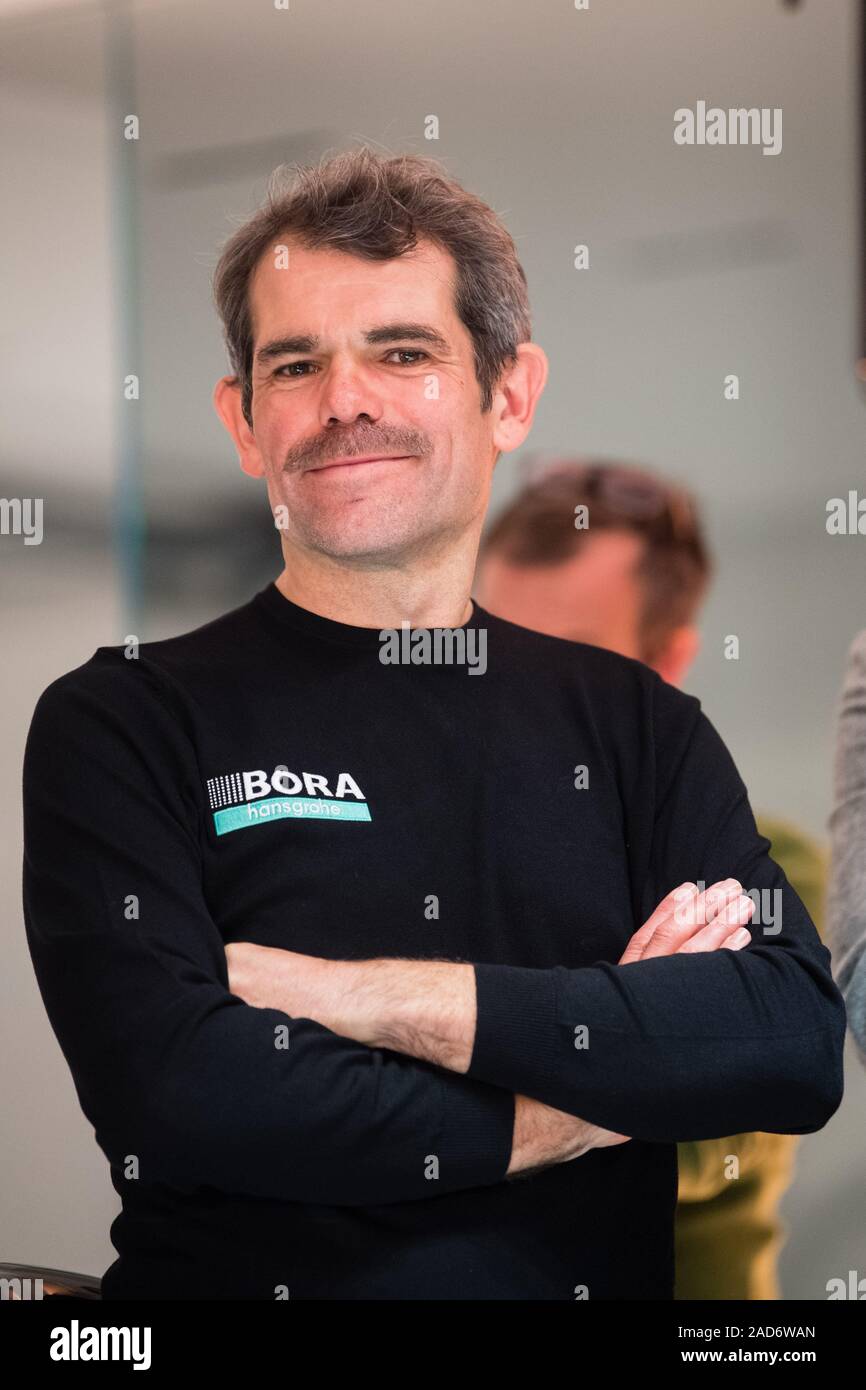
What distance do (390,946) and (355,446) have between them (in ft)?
2.25

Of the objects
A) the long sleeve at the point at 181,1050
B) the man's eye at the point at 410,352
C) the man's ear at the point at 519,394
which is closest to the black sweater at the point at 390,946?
the long sleeve at the point at 181,1050

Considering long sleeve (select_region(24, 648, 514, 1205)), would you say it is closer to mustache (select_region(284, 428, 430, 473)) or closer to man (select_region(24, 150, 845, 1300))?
man (select_region(24, 150, 845, 1300))

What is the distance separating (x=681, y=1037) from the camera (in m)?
1.86

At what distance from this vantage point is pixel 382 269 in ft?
7.23

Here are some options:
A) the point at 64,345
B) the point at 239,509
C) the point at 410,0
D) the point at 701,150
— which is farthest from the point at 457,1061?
the point at 410,0

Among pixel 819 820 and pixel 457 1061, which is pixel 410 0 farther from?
pixel 457 1061

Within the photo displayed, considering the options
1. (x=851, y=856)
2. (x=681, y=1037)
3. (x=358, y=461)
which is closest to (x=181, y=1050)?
(x=681, y=1037)

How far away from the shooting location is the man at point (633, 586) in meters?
2.74

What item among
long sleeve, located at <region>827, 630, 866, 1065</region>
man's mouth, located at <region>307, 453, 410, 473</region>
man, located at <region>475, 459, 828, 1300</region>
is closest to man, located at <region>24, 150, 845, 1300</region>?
man's mouth, located at <region>307, 453, 410, 473</region>

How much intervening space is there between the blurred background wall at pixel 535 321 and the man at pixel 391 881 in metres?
0.51

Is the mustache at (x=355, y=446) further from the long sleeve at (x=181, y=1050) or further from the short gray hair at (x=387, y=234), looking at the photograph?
the long sleeve at (x=181, y=1050)

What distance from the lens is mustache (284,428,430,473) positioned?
2156mm

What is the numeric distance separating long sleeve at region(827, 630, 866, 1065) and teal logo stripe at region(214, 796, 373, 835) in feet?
2.48
